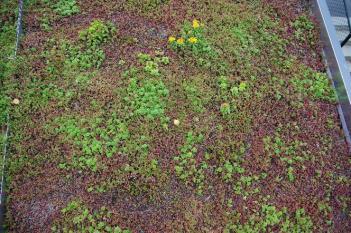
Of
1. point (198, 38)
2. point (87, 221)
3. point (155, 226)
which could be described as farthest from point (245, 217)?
point (198, 38)

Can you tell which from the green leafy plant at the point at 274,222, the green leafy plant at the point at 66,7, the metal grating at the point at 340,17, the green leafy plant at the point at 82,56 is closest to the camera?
the green leafy plant at the point at 274,222

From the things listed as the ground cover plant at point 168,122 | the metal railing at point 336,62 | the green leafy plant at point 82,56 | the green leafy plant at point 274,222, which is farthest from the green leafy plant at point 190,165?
the metal railing at point 336,62

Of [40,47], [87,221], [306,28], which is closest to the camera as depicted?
[87,221]

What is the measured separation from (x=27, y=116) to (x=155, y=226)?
6.88ft

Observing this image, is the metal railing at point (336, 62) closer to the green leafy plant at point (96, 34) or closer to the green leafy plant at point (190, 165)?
the green leafy plant at point (190, 165)

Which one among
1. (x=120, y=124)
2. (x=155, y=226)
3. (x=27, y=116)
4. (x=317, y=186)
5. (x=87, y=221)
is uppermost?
(x=27, y=116)

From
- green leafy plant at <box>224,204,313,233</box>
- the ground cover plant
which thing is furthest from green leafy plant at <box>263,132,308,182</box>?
green leafy plant at <box>224,204,313,233</box>

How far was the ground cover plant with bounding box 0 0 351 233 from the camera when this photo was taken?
14.2ft

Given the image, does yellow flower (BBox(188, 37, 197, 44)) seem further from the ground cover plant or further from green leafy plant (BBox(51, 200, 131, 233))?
green leafy plant (BBox(51, 200, 131, 233))

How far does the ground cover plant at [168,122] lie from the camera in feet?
14.2

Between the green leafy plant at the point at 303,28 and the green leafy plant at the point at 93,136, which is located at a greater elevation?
the green leafy plant at the point at 93,136

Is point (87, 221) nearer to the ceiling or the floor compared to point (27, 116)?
nearer to the floor

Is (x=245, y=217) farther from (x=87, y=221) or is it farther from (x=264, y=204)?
(x=87, y=221)

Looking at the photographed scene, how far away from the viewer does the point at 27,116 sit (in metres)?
4.69
